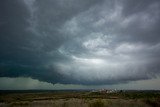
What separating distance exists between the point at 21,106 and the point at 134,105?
38.9 meters

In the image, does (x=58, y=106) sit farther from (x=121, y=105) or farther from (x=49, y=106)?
(x=121, y=105)

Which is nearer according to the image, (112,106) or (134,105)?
(112,106)

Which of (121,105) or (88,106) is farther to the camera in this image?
(121,105)

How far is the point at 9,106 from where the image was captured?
82.8 m

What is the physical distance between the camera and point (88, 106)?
72125 mm

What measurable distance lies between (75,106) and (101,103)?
13.9 metres

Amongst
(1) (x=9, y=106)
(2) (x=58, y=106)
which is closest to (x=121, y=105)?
(2) (x=58, y=106)

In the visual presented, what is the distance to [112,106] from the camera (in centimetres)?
7669

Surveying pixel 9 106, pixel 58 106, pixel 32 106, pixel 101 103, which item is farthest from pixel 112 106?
pixel 9 106

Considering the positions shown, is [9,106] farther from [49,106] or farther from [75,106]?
[75,106]

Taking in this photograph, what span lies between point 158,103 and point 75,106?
92.8 feet

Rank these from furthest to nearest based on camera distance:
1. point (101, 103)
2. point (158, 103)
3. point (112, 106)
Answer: point (158, 103) < point (112, 106) < point (101, 103)

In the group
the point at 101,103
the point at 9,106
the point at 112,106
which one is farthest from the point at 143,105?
the point at 9,106

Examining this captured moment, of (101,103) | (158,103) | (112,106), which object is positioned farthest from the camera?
(158,103)
